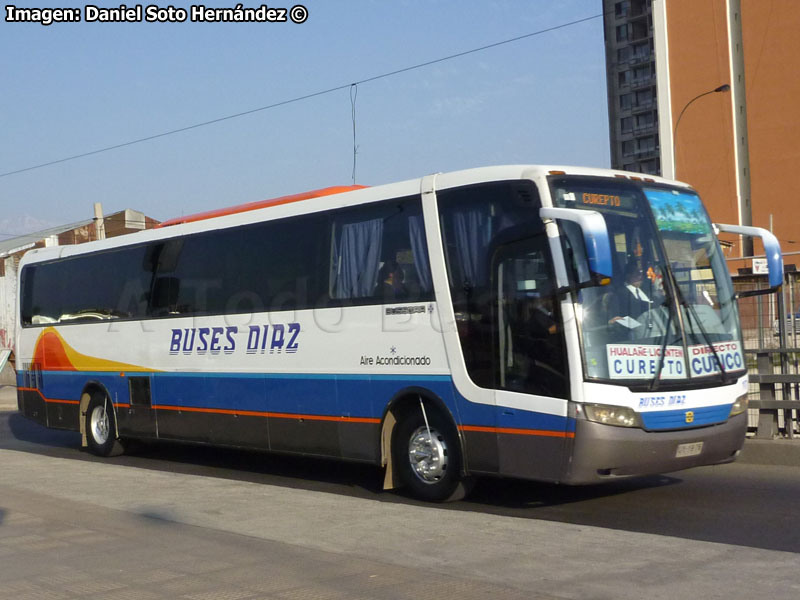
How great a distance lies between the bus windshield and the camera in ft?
28.2

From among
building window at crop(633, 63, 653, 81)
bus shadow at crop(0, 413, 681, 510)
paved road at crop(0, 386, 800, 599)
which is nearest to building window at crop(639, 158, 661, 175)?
building window at crop(633, 63, 653, 81)

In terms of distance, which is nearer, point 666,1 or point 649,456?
point 649,456

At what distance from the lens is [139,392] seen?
582 inches

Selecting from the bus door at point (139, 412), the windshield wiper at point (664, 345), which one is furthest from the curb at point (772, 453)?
the bus door at point (139, 412)

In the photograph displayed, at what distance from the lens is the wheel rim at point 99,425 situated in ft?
51.9

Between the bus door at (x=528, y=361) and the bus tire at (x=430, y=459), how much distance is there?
0.74 m

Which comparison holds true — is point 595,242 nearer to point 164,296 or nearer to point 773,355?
point 773,355

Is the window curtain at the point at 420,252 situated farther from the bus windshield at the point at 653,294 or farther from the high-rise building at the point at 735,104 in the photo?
the high-rise building at the point at 735,104

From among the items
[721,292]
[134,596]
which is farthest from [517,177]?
[134,596]

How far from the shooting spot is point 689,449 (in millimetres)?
8875

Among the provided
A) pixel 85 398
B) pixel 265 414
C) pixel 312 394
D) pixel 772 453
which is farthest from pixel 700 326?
pixel 85 398

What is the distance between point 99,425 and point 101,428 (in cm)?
8

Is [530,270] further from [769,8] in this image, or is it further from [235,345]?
[769,8]

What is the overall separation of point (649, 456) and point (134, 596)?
15.1 ft
